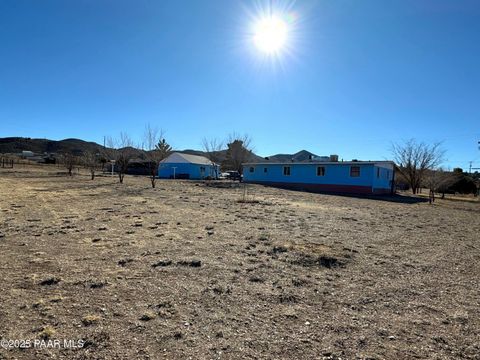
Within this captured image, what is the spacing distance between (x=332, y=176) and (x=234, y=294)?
28.2m

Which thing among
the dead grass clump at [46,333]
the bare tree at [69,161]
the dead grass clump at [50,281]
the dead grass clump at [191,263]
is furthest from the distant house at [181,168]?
the dead grass clump at [46,333]

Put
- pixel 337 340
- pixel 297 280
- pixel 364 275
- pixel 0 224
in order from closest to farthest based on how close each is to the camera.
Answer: pixel 337 340 → pixel 297 280 → pixel 364 275 → pixel 0 224

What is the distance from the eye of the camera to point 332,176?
101 feet

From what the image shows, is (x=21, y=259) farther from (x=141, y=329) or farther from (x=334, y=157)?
(x=334, y=157)

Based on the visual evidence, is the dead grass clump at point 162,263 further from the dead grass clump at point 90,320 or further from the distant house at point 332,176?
the distant house at point 332,176

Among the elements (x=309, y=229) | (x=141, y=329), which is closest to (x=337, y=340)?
(x=141, y=329)

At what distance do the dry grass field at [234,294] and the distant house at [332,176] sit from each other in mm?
21290

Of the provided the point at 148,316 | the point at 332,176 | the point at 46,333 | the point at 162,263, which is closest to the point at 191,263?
the point at 162,263

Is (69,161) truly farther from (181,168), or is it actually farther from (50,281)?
(50,281)

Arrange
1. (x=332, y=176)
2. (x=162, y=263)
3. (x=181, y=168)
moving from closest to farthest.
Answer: (x=162, y=263), (x=332, y=176), (x=181, y=168)

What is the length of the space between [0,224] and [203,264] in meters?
5.92

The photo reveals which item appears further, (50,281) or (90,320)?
(50,281)

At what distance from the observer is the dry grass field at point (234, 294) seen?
2904 mm

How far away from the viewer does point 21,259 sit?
5.11 meters
